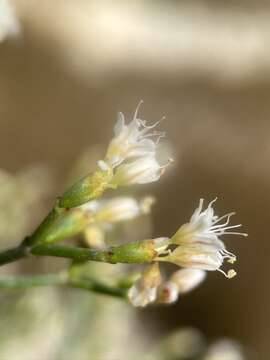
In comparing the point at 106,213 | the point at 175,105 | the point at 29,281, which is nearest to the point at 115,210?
the point at 106,213

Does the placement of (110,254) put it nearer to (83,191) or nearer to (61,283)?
(83,191)

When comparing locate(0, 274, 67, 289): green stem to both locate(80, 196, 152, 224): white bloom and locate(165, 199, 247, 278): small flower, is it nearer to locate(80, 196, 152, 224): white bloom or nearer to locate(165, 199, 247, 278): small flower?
locate(80, 196, 152, 224): white bloom

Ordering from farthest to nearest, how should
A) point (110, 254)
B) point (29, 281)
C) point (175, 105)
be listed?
point (175, 105) → point (29, 281) → point (110, 254)

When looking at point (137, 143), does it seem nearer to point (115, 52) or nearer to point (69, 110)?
point (69, 110)

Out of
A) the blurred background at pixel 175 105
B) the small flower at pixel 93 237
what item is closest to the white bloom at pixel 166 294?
the small flower at pixel 93 237

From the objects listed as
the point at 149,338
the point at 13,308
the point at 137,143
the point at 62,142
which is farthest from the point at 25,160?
the point at 137,143

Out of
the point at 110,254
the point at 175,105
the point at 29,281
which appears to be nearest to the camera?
the point at 110,254
